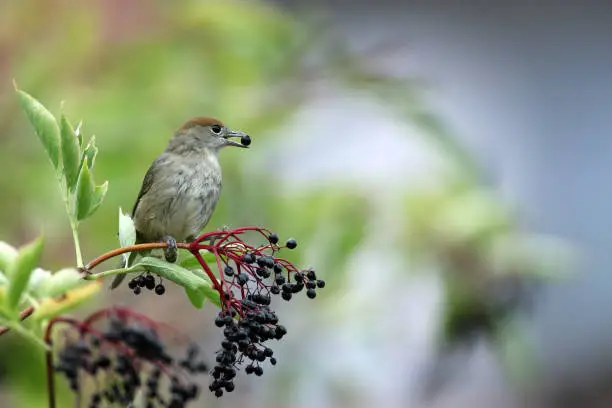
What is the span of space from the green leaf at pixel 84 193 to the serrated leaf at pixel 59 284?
273mm

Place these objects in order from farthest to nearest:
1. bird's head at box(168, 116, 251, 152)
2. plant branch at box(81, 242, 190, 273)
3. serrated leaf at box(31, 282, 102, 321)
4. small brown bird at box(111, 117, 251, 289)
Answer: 1. bird's head at box(168, 116, 251, 152)
2. small brown bird at box(111, 117, 251, 289)
3. plant branch at box(81, 242, 190, 273)
4. serrated leaf at box(31, 282, 102, 321)

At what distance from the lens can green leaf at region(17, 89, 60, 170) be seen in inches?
71.9

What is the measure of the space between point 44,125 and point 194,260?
0.41m

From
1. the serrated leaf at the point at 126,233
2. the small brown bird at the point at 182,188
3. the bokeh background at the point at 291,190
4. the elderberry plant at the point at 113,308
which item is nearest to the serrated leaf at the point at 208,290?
the elderberry plant at the point at 113,308

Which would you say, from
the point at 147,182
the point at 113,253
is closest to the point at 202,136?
the point at 147,182

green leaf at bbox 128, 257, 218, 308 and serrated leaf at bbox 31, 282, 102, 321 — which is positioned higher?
green leaf at bbox 128, 257, 218, 308

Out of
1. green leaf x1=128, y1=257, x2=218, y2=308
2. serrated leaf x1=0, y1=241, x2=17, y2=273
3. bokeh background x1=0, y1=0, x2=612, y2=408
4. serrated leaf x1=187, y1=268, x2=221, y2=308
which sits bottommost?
serrated leaf x1=0, y1=241, x2=17, y2=273

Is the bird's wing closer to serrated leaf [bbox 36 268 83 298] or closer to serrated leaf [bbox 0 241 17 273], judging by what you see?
serrated leaf [bbox 0 241 17 273]

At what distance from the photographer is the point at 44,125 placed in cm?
183

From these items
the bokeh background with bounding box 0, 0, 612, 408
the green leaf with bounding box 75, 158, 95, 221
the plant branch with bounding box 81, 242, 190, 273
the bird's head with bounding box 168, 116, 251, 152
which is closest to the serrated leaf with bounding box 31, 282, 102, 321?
the plant branch with bounding box 81, 242, 190, 273

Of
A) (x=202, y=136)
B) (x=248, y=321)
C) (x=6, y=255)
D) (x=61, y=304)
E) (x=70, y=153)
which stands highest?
(x=202, y=136)

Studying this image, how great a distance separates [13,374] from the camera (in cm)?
367

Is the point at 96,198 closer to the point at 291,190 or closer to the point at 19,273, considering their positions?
the point at 19,273

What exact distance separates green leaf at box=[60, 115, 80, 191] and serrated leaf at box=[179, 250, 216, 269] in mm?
316
